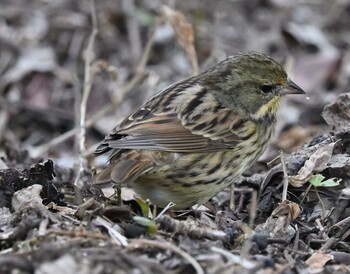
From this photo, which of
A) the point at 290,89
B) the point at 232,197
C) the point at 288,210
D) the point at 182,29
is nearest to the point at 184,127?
the point at 232,197

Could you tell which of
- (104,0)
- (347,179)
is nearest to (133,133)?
(347,179)

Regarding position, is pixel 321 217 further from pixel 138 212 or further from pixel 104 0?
pixel 104 0

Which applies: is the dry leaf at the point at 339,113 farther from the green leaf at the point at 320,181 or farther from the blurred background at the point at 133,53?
the blurred background at the point at 133,53

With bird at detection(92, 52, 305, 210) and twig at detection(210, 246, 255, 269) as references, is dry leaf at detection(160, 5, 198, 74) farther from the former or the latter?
twig at detection(210, 246, 255, 269)

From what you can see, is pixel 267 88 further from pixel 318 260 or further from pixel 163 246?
pixel 163 246

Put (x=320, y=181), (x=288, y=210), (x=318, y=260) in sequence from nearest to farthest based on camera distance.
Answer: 1. (x=318, y=260)
2. (x=288, y=210)
3. (x=320, y=181)

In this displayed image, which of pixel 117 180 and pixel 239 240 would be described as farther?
pixel 117 180

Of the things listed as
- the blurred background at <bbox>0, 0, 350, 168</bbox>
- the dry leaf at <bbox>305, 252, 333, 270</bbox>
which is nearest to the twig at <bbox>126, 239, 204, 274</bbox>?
the dry leaf at <bbox>305, 252, 333, 270</bbox>
